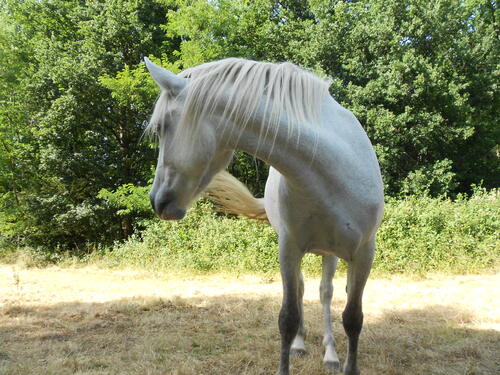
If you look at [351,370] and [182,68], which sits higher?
[182,68]

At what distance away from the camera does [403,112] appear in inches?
452

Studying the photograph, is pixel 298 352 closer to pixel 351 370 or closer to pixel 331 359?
pixel 331 359

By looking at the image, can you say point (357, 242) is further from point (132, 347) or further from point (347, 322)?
point (132, 347)

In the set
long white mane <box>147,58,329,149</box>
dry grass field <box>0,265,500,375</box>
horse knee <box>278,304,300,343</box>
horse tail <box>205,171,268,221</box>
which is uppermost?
long white mane <box>147,58,329,149</box>

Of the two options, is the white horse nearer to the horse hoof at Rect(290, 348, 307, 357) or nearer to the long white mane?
the long white mane

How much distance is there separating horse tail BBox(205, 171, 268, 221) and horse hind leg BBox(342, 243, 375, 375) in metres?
1.26

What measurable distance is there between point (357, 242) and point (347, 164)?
0.42 meters

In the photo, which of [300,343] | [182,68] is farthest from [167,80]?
[182,68]

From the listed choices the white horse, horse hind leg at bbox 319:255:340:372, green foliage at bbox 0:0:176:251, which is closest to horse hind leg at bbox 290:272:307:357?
horse hind leg at bbox 319:255:340:372

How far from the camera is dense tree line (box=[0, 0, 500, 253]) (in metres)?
10.6

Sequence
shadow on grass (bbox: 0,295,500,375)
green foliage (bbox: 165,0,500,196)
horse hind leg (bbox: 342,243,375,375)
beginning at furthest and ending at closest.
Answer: green foliage (bbox: 165,0,500,196) < shadow on grass (bbox: 0,295,500,375) < horse hind leg (bbox: 342,243,375,375)

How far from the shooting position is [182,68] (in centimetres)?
1054

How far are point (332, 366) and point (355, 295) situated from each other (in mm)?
758

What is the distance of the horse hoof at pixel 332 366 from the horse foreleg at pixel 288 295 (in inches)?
18.2
